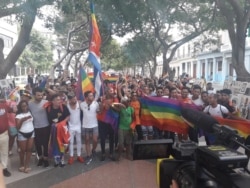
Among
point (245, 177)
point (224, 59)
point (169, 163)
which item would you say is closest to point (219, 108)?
point (169, 163)

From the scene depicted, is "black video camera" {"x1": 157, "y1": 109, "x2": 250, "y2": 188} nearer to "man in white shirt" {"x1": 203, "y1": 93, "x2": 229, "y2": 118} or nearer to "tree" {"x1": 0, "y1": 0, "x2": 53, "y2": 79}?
"man in white shirt" {"x1": 203, "y1": 93, "x2": 229, "y2": 118}

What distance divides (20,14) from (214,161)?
684 cm

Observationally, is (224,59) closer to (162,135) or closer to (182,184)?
(162,135)

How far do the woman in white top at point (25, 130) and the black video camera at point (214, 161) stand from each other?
430 centimetres

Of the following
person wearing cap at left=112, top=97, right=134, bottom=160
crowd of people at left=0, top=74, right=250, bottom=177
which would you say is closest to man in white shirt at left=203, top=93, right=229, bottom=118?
crowd of people at left=0, top=74, right=250, bottom=177

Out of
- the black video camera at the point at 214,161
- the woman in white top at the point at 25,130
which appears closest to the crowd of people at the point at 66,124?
the woman in white top at the point at 25,130

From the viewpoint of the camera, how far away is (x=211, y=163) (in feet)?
5.25

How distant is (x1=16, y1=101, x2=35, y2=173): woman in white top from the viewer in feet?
Result: 19.1

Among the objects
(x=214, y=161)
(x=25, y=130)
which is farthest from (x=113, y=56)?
(x=214, y=161)

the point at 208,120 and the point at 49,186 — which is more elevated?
the point at 208,120

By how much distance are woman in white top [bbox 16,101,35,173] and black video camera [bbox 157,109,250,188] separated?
14.1ft

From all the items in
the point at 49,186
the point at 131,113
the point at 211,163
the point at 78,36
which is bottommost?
the point at 49,186

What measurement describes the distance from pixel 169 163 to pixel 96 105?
471 centimetres

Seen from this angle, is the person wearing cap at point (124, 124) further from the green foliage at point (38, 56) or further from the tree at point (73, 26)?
the green foliage at point (38, 56)
